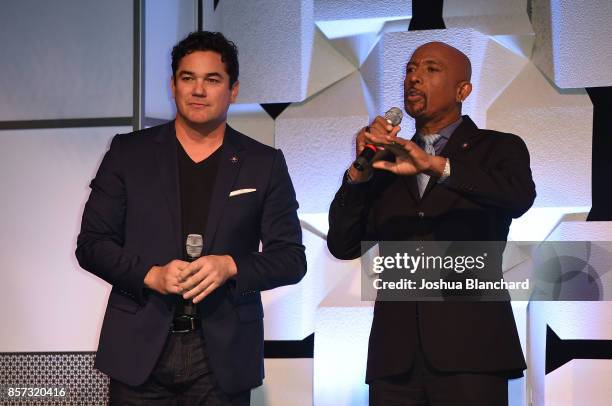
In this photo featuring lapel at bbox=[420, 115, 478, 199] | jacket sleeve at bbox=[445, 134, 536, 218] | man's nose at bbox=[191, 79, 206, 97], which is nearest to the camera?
jacket sleeve at bbox=[445, 134, 536, 218]

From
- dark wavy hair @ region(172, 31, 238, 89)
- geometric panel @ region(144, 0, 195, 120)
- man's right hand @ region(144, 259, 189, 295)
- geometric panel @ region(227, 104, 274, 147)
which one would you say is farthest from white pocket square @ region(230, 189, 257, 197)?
geometric panel @ region(144, 0, 195, 120)

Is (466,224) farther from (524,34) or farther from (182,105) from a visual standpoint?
(524,34)

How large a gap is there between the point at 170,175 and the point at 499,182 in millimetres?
959

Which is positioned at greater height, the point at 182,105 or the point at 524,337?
the point at 182,105

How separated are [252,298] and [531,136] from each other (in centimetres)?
161

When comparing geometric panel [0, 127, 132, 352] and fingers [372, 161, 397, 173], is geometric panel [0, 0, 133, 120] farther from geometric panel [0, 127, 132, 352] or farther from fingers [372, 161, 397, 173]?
fingers [372, 161, 397, 173]

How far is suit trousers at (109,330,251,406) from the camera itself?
87.4 inches

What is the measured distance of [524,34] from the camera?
345cm

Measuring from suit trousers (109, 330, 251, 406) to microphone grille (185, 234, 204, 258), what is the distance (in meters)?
0.24

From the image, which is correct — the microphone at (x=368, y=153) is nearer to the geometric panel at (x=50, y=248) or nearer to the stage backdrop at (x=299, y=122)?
the stage backdrop at (x=299, y=122)

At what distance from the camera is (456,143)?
258cm

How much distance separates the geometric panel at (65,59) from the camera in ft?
12.0

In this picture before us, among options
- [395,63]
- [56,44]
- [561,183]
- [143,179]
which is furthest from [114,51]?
[561,183]

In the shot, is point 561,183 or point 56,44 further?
point 56,44
